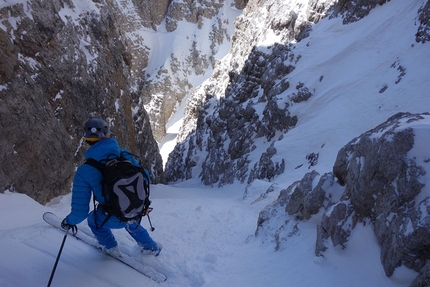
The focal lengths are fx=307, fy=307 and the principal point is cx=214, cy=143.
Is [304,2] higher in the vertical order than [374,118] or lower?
higher

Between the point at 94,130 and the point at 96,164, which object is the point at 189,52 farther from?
the point at 96,164

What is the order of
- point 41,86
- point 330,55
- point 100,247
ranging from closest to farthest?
point 100,247 < point 41,86 < point 330,55

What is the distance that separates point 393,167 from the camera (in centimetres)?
355

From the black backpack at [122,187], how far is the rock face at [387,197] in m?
2.46

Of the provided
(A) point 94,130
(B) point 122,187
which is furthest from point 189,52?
(B) point 122,187

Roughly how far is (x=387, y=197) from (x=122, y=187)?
3013mm

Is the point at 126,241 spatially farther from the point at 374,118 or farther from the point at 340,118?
the point at 340,118

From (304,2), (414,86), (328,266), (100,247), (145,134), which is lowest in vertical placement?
(145,134)

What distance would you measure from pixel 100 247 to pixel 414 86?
15096 mm

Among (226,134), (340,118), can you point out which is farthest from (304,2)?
(340,118)

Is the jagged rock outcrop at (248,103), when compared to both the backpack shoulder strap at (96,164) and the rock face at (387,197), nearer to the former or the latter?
the rock face at (387,197)

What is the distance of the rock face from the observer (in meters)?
2.95

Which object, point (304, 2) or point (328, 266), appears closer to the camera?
→ point (328, 266)

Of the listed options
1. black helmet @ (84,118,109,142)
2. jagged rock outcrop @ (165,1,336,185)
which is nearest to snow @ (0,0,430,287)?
black helmet @ (84,118,109,142)
